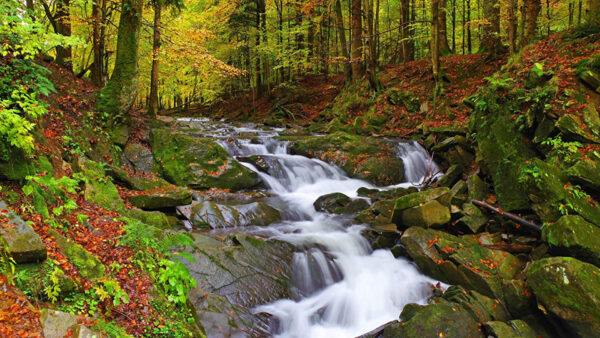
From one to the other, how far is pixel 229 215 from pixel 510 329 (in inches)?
222

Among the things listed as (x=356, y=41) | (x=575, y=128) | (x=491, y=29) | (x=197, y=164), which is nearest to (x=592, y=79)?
(x=575, y=128)

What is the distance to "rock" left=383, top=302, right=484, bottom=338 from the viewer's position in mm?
4219

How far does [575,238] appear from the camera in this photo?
16.1ft

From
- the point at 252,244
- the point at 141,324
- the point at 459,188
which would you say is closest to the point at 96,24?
the point at 252,244

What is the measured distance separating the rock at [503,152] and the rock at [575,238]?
1.49 m

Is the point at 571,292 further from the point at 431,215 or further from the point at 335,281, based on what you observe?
the point at 335,281

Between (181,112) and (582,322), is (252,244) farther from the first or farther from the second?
(181,112)

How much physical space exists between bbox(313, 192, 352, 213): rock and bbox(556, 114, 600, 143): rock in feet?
16.6

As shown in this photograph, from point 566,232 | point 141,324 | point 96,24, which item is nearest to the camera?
point 141,324

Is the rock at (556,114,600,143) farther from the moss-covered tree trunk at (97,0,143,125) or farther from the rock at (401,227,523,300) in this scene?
the moss-covered tree trunk at (97,0,143,125)

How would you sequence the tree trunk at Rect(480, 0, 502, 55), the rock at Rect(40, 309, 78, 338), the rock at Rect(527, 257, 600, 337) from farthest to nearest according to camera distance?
the tree trunk at Rect(480, 0, 502, 55) → the rock at Rect(527, 257, 600, 337) → the rock at Rect(40, 309, 78, 338)

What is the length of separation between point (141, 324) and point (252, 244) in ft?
10.6

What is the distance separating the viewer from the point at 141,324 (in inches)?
113

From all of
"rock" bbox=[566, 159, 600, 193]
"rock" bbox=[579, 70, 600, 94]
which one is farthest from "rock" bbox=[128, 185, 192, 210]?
"rock" bbox=[579, 70, 600, 94]
